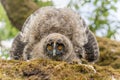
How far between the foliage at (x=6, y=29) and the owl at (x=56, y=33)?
10.0 ft

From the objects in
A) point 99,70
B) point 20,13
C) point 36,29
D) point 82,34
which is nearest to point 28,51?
point 36,29

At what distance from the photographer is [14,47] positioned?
221 inches

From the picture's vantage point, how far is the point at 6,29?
8836mm

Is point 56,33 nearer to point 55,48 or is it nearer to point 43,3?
point 55,48

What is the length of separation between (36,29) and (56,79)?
218cm

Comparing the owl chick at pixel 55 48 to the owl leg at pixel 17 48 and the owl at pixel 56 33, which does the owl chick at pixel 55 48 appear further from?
the owl leg at pixel 17 48

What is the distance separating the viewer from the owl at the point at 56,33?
4.96 meters

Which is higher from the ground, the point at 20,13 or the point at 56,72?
the point at 20,13

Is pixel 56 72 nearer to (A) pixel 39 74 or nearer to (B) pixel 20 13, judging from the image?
(A) pixel 39 74

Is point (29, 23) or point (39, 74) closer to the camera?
point (39, 74)

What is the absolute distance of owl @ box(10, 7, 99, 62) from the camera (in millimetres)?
4965

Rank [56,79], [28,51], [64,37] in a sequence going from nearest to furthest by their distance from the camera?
[56,79] < [64,37] < [28,51]

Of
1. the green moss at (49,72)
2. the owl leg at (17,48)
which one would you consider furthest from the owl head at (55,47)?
the green moss at (49,72)

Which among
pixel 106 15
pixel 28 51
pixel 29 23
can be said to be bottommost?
pixel 28 51
